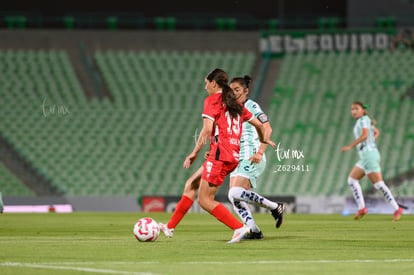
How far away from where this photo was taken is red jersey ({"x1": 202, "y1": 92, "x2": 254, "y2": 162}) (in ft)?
37.8

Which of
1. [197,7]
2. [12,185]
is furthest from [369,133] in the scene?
[197,7]

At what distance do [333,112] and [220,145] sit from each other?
66.2ft

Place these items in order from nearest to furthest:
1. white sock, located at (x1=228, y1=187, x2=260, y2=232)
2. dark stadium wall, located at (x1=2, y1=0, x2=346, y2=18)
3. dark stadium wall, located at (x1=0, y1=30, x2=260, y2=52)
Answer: white sock, located at (x1=228, y1=187, x2=260, y2=232) → dark stadium wall, located at (x1=0, y1=30, x2=260, y2=52) → dark stadium wall, located at (x1=2, y1=0, x2=346, y2=18)

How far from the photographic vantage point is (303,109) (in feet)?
103

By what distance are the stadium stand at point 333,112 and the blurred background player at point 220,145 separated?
1457cm

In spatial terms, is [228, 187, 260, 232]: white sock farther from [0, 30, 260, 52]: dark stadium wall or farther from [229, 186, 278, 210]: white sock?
[0, 30, 260, 52]: dark stadium wall

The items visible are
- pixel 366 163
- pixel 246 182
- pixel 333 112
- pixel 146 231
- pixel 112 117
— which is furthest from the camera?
pixel 333 112

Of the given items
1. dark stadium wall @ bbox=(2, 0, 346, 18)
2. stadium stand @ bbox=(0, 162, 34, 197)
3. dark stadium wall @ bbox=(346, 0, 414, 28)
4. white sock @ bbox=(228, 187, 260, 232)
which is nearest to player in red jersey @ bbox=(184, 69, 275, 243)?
white sock @ bbox=(228, 187, 260, 232)

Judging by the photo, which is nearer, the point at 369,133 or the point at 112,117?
the point at 369,133

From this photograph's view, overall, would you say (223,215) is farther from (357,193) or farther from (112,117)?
(112,117)

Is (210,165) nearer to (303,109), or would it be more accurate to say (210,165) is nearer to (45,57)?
(303,109)

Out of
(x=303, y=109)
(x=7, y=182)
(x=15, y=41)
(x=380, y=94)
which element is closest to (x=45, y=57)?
(x=15, y=41)

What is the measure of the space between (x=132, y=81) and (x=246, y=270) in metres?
24.9

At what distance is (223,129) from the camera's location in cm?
1161
